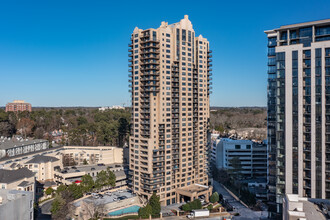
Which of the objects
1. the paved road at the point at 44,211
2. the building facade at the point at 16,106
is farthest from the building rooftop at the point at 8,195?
the building facade at the point at 16,106

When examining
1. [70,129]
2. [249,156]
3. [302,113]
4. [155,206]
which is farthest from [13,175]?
[70,129]

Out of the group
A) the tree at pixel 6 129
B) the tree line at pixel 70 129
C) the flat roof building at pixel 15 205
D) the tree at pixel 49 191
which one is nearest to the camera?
the flat roof building at pixel 15 205

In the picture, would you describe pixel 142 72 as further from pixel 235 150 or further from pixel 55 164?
pixel 235 150

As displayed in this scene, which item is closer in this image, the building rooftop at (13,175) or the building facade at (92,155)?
the building rooftop at (13,175)

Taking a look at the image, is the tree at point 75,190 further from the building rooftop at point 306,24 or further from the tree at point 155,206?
the building rooftop at point 306,24

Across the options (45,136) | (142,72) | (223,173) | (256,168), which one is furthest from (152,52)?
(45,136)

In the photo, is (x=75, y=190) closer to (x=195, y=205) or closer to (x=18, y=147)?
(x=195, y=205)
